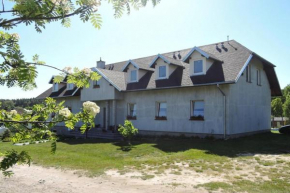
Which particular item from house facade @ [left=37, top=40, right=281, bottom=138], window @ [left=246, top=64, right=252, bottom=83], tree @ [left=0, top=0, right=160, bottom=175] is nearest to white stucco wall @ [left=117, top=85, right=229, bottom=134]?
house facade @ [left=37, top=40, right=281, bottom=138]

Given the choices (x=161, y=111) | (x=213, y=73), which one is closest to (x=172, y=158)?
(x=213, y=73)

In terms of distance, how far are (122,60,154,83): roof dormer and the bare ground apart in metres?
12.7

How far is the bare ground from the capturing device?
6848 mm

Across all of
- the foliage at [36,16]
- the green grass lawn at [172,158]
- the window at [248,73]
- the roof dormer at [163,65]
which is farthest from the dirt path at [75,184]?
the window at [248,73]

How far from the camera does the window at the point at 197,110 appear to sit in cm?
1777

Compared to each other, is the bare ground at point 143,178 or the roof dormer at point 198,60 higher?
the roof dormer at point 198,60

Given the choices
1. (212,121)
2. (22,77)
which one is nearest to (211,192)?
(22,77)

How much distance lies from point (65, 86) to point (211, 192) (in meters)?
26.3

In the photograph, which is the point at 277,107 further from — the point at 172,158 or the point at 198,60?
the point at 172,158

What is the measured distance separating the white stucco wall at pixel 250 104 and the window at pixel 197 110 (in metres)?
2.01

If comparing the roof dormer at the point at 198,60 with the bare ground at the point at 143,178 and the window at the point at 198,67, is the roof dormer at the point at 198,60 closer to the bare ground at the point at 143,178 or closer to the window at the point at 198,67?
the window at the point at 198,67

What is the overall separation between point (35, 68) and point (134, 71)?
19.9m

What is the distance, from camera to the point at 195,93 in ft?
59.2

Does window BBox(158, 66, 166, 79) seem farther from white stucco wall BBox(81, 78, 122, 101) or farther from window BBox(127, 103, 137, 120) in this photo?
white stucco wall BBox(81, 78, 122, 101)
